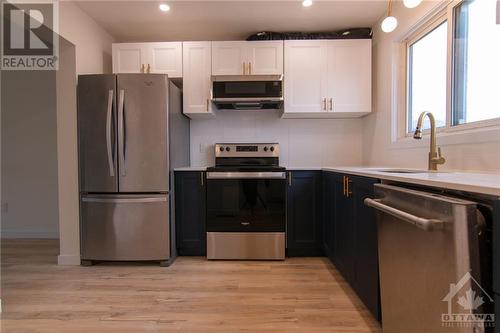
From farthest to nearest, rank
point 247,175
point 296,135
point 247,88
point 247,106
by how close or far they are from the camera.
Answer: point 296,135
point 247,106
point 247,88
point 247,175

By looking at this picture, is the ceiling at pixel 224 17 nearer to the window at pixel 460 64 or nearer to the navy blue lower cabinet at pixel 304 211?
the window at pixel 460 64

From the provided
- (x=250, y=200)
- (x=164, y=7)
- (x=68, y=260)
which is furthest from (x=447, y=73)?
(x=68, y=260)

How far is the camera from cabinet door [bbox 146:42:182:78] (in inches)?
116

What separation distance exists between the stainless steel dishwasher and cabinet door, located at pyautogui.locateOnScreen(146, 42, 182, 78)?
249 centimetres

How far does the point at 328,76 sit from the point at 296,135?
0.77 meters

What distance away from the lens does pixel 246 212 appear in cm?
269

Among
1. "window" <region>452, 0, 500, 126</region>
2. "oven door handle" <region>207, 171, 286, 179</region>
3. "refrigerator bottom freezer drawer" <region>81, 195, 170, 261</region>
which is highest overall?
"window" <region>452, 0, 500, 126</region>

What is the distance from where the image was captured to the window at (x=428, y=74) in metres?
1.97

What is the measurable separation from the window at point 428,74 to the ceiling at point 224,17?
61 centimetres

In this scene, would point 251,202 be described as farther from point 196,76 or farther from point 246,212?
point 196,76

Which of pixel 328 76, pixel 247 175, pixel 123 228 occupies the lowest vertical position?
pixel 123 228

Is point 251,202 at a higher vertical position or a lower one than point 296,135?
lower

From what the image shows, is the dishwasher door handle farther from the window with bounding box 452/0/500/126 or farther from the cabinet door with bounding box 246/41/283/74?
the cabinet door with bounding box 246/41/283/74

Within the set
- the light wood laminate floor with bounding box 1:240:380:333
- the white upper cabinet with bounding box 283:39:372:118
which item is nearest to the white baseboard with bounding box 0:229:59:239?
the light wood laminate floor with bounding box 1:240:380:333
